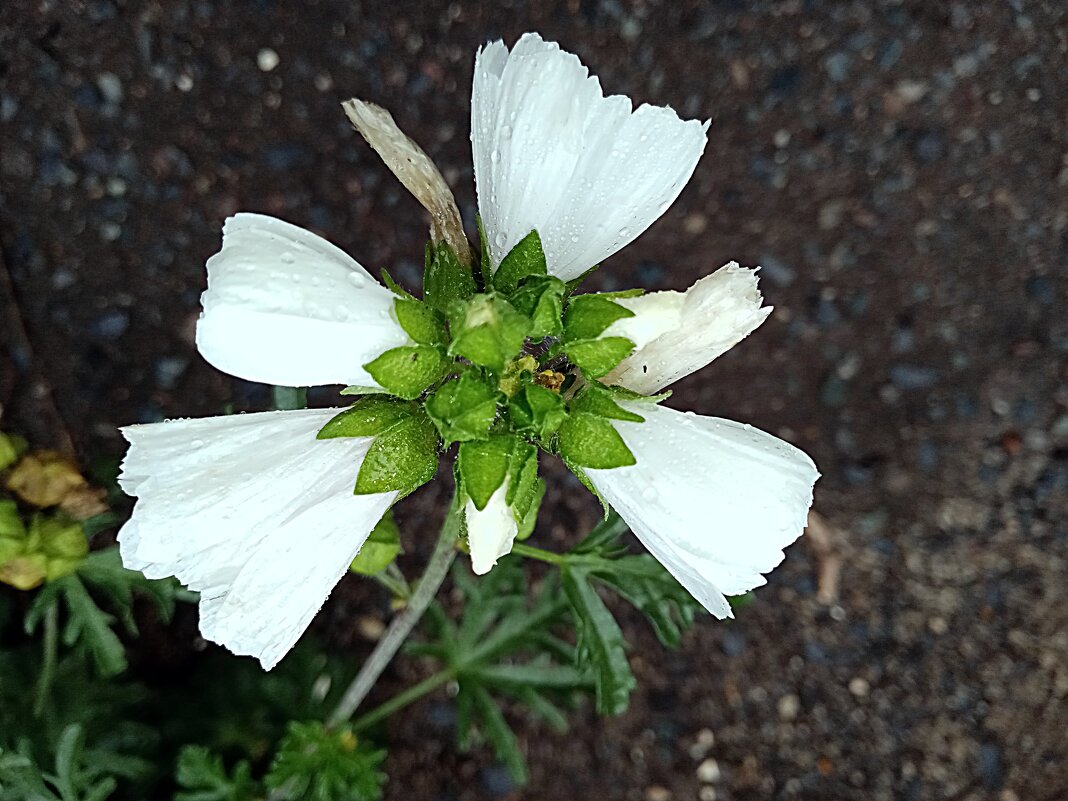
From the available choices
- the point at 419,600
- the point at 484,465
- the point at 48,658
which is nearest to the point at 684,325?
the point at 484,465

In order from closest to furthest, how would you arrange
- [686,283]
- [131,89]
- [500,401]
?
[500,401]
[131,89]
[686,283]

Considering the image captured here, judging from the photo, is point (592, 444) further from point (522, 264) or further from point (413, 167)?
point (413, 167)

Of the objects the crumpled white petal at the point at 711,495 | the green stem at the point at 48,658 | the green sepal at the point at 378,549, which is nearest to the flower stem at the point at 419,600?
the green sepal at the point at 378,549

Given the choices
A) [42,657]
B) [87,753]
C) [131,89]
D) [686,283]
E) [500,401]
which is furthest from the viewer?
[686,283]

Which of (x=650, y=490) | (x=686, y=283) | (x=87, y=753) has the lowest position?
(x=686, y=283)

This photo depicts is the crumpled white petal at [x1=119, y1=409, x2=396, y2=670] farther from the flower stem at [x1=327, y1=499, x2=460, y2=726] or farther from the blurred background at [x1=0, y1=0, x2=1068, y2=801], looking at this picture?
the blurred background at [x1=0, y1=0, x2=1068, y2=801]

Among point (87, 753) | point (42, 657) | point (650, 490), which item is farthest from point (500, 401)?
point (42, 657)

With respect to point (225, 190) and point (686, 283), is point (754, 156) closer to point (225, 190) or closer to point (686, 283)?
point (686, 283)

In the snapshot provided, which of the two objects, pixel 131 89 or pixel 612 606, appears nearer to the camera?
pixel 131 89

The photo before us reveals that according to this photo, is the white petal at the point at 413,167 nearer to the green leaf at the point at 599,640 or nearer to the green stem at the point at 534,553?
the green stem at the point at 534,553
